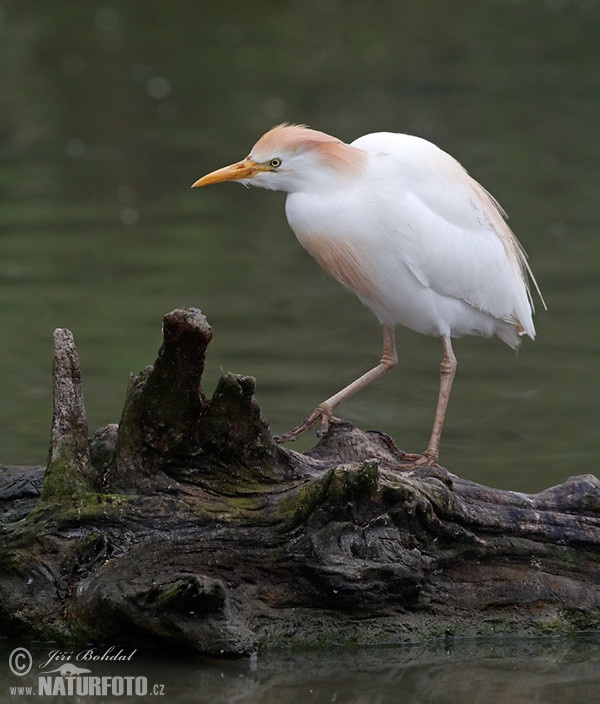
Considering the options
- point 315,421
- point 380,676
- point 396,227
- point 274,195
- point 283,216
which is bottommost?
point 380,676

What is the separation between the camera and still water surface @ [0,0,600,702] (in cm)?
893

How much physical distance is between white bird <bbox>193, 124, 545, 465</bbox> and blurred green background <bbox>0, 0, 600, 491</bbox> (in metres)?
1.52

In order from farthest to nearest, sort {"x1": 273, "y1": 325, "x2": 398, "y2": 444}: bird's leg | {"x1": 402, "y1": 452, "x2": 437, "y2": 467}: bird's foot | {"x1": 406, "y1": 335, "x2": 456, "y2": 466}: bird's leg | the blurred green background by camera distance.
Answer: the blurred green background → {"x1": 273, "y1": 325, "x2": 398, "y2": 444}: bird's leg → {"x1": 406, "y1": 335, "x2": 456, "y2": 466}: bird's leg → {"x1": 402, "y1": 452, "x2": 437, "y2": 467}: bird's foot

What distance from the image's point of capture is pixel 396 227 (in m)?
6.64

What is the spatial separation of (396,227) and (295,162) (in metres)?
0.56

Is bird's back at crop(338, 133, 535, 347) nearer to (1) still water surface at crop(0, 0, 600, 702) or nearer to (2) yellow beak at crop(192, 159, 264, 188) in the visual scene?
(2) yellow beak at crop(192, 159, 264, 188)

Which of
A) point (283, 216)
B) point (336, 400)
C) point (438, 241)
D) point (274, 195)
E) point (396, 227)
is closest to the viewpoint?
point (396, 227)

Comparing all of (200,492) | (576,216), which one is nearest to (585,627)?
(200,492)

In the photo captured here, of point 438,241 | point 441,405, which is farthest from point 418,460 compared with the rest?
point 438,241

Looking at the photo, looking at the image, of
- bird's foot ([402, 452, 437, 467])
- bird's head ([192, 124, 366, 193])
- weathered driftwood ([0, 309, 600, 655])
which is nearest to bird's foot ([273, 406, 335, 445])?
bird's foot ([402, 452, 437, 467])

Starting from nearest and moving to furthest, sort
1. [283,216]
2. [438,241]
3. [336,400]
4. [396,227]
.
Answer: [396,227] < [438,241] < [336,400] < [283,216]

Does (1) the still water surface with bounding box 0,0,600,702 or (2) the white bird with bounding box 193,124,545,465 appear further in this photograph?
(1) the still water surface with bounding box 0,0,600,702

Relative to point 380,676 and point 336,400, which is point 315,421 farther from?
point 380,676

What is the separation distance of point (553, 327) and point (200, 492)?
604 centimetres
